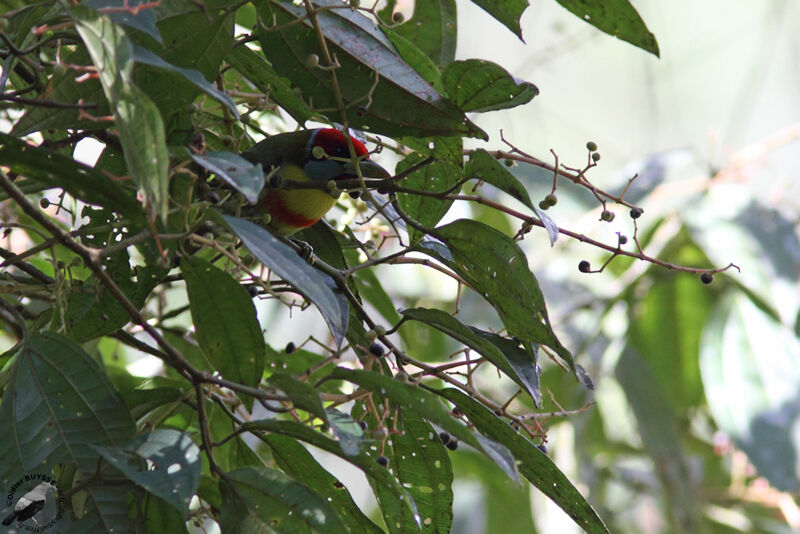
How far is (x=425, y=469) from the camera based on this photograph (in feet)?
3.23

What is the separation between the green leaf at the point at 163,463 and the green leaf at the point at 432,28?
2.17 ft

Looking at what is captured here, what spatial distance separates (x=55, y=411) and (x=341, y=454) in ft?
0.93

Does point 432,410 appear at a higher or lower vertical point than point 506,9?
lower

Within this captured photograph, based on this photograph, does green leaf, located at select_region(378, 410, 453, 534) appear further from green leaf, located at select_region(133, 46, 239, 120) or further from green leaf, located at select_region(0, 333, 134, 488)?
green leaf, located at select_region(133, 46, 239, 120)

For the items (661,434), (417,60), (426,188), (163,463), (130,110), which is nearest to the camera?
(130,110)

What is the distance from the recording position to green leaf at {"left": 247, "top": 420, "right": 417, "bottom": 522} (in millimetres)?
768

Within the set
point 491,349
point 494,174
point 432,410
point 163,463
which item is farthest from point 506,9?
point 163,463

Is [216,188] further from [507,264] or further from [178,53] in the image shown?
[507,264]

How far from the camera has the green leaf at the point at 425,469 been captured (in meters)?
0.97

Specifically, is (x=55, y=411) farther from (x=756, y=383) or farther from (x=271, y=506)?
(x=756, y=383)

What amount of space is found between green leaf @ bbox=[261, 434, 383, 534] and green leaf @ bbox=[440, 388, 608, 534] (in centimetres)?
16

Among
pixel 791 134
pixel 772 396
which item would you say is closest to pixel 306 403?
pixel 772 396

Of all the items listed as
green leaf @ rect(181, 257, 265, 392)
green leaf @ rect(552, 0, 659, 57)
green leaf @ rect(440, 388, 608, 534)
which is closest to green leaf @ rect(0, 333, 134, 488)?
green leaf @ rect(181, 257, 265, 392)

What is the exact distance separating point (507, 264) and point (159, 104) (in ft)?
1.20
